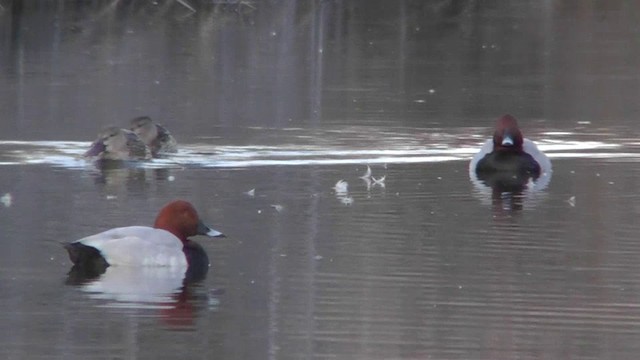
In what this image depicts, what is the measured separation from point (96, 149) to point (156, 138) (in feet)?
2.27

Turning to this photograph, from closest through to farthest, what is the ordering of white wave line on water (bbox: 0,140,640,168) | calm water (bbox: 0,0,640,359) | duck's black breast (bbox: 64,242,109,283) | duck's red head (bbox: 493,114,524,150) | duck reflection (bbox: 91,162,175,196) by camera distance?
calm water (bbox: 0,0,640,359) → duck's black breast (bbox: 64,242,109,283) → duck reflection (bbox: 91,162,175,196) → white wave line on water (bbox: 0,140,640,168) → duck's red head (bbox: 493,114,524,150)

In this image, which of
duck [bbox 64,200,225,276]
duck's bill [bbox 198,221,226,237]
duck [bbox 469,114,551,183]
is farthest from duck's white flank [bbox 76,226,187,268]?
duck [bbox 469,114,551,183]

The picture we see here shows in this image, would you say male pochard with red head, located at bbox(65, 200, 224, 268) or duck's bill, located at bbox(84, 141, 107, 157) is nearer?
male pochard with red head, located at bbox(65, 200, 224, 268)

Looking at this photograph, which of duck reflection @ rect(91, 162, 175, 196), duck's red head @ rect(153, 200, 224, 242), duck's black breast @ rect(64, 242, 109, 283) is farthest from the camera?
duck reflection @ rect(91, 162, 175, 196)

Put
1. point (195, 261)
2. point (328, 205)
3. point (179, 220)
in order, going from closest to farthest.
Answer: point (195, 261) < point (179, 220) < point (328, 205)

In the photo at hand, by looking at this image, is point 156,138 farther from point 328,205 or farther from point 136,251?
point 136,251

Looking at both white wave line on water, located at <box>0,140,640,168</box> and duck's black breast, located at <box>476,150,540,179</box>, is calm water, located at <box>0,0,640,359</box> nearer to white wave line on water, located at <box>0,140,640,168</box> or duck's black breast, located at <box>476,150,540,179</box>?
white wave line on water, located at <box>0,140,640,168</box>

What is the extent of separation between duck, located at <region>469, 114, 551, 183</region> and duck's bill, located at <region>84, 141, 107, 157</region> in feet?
11.7

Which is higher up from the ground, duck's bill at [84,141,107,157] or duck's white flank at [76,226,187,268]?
duck's bill at [84,141,107,157]

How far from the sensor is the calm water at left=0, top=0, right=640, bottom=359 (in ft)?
32.9

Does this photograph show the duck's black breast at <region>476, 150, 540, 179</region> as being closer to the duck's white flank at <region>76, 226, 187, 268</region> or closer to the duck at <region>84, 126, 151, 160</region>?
the duck at <region>84, 126, 151, 160</region>

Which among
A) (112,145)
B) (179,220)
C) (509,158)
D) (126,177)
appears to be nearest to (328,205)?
(126,177)

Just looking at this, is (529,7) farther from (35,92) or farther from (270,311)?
(270,311)

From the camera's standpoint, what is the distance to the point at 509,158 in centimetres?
1848
